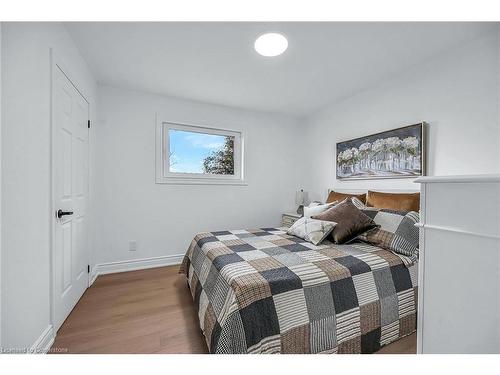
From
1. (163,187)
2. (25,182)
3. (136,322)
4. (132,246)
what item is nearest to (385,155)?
(163,187)

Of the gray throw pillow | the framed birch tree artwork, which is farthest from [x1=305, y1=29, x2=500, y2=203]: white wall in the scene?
the gray throw pillow

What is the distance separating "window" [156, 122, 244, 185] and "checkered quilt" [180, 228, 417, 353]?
164 centimetres

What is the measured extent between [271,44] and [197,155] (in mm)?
1835

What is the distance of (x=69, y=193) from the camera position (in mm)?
1784

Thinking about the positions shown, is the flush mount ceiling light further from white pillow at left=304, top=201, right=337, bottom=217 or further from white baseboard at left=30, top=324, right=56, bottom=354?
white baseboard at left=30, top=324, right=56, bottom=354

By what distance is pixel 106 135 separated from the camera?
8.60ft

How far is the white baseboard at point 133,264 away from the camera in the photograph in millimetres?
2555

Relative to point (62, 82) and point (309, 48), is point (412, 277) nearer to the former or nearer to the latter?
point (309, 48)

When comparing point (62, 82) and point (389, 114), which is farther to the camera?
point (389, 114)

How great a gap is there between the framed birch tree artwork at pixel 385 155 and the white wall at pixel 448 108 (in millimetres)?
80

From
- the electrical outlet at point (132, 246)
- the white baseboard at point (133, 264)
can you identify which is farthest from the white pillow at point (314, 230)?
the electrical outlet at point (132, 246)

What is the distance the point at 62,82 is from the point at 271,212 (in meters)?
2.97

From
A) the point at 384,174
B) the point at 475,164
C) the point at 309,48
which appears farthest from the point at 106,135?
the point at 475,164

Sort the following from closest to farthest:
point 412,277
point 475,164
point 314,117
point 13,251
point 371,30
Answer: point 13,251 < point 412,277 < point 371,30 < point 475,164 < point 314,117
